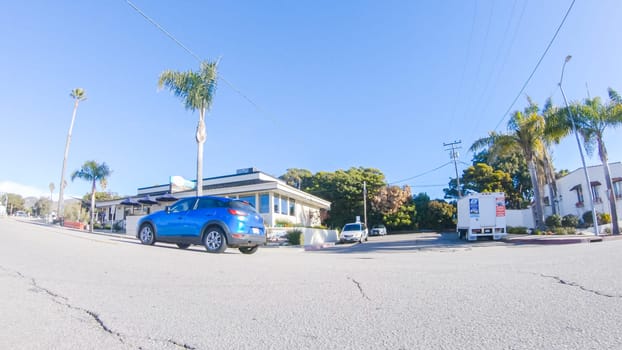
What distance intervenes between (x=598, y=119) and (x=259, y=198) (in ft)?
74.3

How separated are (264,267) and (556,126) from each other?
78.2ft

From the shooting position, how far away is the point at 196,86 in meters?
21.2

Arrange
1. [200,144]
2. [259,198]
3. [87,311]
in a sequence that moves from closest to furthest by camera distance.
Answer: [87,311] < [200,144] < [259,198]

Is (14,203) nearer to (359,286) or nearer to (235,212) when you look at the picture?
(235,212)

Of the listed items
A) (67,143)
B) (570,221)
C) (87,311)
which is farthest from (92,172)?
(570,221)

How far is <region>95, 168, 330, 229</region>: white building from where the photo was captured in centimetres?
2612

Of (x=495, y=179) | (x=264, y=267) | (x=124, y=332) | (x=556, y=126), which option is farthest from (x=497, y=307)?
(x=495, y=179)

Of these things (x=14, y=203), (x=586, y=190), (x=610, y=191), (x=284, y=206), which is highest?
(x=14, y=203)

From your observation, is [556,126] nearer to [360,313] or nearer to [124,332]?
A: [360,313]

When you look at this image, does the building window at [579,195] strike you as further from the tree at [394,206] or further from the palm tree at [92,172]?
the palm tree at [92,172]

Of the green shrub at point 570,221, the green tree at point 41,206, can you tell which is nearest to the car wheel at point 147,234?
the green shrub at point 570,221

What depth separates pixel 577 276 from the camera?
5590mm

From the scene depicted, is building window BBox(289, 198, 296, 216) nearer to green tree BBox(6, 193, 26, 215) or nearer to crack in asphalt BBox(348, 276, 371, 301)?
crack in asphalt BBox(348, 276, 371, 301)

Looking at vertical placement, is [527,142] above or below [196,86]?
below
